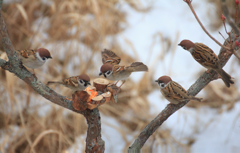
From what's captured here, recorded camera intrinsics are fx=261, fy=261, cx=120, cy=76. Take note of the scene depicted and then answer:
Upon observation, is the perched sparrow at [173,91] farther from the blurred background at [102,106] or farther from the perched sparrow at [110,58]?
the blurred background at [102,106]

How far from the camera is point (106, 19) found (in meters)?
2.75

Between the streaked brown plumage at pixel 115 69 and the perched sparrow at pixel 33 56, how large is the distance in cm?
26

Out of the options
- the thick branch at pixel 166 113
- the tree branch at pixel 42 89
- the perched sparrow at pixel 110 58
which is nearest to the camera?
the tree branch at pixel 42 89

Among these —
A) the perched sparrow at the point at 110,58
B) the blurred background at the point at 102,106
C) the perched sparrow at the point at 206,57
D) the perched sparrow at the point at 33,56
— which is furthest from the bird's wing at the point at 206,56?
the blurred background at the point at 102,106

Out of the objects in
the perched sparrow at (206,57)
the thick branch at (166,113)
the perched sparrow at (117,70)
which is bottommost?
the thick branch at (166,113)

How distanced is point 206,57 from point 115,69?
1.41 feet

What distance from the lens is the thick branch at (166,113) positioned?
1071mm

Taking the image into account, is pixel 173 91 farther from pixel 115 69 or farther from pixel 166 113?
pixel 115 69

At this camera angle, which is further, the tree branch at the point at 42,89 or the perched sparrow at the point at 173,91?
the perched sparrow at the point at 173,91

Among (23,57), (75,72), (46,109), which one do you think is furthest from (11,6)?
(23,57)

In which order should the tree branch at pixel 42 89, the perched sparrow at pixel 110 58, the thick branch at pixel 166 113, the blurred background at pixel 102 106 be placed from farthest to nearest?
1. the blurred background at pixel 102 106
2. the perched sparrow at pixel 110 58
3. the thick branch at pixel 166 113
4. the tree branch at pixel 42 89

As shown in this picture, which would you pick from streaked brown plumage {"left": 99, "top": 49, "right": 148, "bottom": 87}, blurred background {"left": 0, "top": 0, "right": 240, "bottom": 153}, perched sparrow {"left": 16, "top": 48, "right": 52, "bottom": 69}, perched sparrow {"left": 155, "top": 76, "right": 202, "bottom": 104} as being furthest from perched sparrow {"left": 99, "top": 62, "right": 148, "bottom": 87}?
blurred background {"left": 0, "top": 0, "right": 240, "bottom": 153}

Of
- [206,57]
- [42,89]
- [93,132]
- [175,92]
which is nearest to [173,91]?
[175,92]

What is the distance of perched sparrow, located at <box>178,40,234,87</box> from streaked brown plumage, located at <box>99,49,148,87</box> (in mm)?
214
